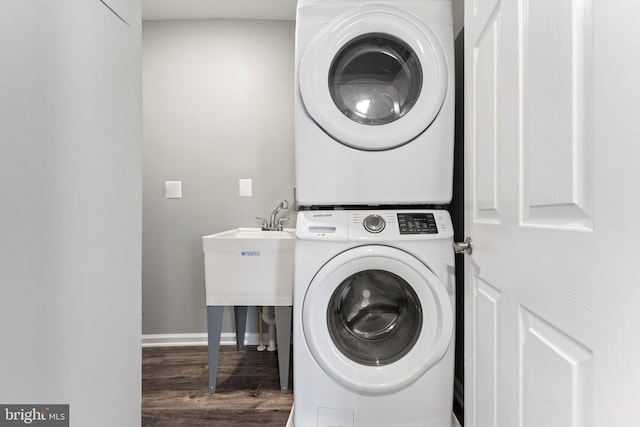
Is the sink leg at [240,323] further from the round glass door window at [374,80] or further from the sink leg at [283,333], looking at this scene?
the round glass door window at [374,80]

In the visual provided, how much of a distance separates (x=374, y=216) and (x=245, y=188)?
1.20 metres

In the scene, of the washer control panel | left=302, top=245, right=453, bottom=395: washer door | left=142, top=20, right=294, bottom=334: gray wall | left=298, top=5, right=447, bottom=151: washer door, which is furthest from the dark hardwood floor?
left=298, top=5, right=447, bottom=151: washer door

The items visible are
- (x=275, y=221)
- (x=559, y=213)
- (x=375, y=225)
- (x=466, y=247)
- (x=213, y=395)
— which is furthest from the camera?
(x=275, y=221)

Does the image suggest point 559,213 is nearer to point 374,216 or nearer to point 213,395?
point 374,216

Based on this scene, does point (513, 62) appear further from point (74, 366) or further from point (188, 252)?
point (188, 252)

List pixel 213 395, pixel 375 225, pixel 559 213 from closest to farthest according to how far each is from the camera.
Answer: pixel 559 213, pixel 375 225, pixel 213 395

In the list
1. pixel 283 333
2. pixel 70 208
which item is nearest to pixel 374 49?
pixel 70 208

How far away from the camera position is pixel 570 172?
46 cm

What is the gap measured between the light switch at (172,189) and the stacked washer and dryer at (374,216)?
4.16ft

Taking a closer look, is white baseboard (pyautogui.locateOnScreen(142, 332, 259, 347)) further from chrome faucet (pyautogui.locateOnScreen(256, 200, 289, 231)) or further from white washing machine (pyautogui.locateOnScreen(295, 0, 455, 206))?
white washing machine (pyautogui.locateOnScreen(295, 0, 455, 206))

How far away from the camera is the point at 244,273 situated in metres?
1.54

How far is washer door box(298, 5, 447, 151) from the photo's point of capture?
1.12 m

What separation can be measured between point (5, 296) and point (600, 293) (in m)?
0.84

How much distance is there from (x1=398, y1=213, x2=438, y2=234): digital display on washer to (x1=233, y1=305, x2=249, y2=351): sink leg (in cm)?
130
